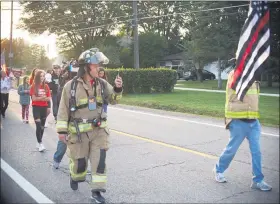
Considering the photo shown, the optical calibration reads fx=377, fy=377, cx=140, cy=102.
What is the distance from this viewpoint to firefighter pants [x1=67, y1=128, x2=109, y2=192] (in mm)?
4387

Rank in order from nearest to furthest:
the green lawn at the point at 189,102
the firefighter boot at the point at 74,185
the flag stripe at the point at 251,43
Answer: the flag stripe at the point at 251,43 < the firefighter boot at the point at 74,185 < the green lawn at the point at 189,102

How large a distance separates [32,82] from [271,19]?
18.0 ft

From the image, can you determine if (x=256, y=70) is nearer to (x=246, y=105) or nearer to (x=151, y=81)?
(x=246, y=105)

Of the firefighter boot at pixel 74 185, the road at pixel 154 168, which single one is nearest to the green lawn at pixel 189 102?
the road at pixel 154 168

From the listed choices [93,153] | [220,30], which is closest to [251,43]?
[220,30]

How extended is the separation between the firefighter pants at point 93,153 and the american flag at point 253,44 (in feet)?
5.72

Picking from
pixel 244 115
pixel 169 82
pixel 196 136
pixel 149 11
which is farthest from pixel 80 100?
pixel 169 82

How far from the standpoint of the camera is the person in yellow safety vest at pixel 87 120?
4355 mm

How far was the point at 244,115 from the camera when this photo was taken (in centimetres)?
458

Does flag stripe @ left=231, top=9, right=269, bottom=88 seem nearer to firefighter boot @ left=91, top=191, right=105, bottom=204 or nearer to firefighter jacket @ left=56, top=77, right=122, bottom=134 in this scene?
firefighter jacket @ left=56, top=77, right=122, bottom=134

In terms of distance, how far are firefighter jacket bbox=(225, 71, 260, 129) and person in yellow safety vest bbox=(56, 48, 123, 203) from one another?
1.38m

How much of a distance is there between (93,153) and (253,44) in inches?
86.3

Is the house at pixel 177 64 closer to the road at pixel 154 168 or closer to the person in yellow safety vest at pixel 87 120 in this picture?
the road at pixel 154 168

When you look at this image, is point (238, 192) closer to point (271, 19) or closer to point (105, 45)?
point (271, 19)
